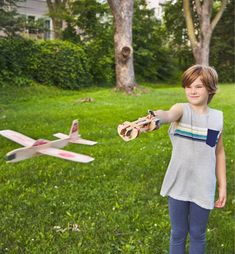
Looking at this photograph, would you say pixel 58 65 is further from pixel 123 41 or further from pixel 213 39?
pixel 213 39

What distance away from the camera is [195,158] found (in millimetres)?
2686

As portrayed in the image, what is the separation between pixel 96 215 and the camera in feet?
14.6

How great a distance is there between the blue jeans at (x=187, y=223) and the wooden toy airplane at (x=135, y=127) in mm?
896

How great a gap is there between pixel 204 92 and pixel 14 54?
15592 mm

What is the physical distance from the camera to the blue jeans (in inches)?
110

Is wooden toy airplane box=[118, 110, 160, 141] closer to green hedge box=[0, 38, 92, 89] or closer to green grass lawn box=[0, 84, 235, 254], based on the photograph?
green grass lawn box=[0, 84, 235, 254]

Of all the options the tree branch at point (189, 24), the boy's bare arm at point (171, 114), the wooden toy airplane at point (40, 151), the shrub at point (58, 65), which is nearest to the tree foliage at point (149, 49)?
the tree branch at point (189, 24)

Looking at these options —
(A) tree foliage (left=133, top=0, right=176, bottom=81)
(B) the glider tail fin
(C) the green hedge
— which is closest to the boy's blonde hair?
(B) the glider tail fin

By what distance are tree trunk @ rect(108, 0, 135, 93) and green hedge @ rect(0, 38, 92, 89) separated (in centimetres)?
291

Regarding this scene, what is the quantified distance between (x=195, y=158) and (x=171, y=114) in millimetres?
426

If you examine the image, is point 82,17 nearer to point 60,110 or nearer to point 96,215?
point 60,110

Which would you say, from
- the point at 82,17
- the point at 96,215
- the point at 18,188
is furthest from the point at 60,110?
the point at 82,17

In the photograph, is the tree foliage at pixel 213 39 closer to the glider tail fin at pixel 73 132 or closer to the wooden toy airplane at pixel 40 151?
the glider tail fin at pixel 73 132

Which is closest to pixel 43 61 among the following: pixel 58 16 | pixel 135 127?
pixel 58 16
